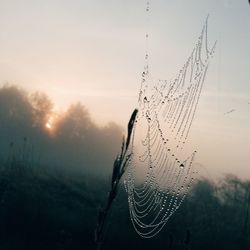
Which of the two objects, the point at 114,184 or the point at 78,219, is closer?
the point at 114,184

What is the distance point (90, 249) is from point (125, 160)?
79752 millimetres

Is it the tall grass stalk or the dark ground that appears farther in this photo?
the dark ground

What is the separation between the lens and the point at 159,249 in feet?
289

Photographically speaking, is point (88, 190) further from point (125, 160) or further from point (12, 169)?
point (125, 160)

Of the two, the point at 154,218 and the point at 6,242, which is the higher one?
the point at 154,218

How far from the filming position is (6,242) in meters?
77.1

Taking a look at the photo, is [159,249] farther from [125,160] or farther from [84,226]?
[125,160]

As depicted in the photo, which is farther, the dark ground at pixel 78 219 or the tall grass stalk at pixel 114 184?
the dark ground at pixel 78 219

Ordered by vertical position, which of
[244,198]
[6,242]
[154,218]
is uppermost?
[244,198]

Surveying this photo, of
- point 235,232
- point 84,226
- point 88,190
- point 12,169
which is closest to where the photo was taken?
point 84,226

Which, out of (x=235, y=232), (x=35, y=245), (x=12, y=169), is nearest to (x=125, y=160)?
(x=35, y=245)

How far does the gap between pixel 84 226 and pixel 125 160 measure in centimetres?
9881

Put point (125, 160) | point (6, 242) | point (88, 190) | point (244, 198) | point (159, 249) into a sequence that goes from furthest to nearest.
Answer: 1. point (244, 198)
2. point (88, 190)
3. point (159, 249)
4. point (6, 242)
5. point (125, 160)

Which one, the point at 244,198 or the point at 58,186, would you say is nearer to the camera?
the point at 58,186
